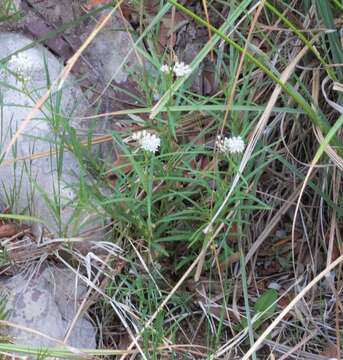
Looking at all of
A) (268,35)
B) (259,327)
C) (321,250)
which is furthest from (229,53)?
(259,327)

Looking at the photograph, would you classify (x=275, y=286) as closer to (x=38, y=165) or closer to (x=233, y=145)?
(x=233, y=145)

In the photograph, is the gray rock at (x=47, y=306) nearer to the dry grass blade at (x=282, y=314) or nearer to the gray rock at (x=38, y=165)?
the gray rock at (x=38, y=165)

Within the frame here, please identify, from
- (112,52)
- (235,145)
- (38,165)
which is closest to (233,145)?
(235,145)

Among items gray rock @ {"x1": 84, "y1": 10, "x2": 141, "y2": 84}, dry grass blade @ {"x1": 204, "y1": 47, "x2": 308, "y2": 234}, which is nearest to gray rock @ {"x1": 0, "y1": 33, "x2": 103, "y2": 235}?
gray rock @ {"x1": 84, "y1": 10, "x2": 141, "y2": 84}

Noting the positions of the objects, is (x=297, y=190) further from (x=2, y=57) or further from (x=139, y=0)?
(x=2, y=57)

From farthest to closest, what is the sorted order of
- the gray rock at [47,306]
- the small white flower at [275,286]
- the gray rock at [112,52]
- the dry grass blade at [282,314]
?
1. the gray rock at [112,52]
2. the small white flower at [275,286]
3. the gray rock at [47,306]
4. the dry grass blade at [282,314]

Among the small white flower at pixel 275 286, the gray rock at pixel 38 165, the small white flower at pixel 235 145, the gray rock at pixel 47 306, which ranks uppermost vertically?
the gray rock at pixel 38 165

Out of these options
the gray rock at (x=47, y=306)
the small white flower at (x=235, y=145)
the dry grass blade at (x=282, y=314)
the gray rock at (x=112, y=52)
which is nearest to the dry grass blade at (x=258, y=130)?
the small white flower at (x=235, y=145)

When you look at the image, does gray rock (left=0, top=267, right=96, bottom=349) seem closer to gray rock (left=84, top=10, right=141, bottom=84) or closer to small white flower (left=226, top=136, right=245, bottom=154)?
small white flower (left=226, top=136, right=245, bottom=154)
